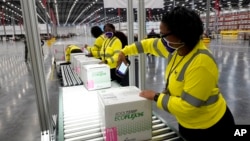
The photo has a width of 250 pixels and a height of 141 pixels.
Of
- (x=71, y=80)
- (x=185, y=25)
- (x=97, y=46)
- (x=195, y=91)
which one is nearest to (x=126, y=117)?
(x=195, y=91)

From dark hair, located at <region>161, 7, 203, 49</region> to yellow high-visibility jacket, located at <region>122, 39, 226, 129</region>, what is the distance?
0.07 meters

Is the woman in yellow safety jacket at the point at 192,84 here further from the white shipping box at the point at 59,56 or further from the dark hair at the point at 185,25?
the white shipping box at the point at 59,56

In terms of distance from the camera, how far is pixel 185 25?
1239 millimetres

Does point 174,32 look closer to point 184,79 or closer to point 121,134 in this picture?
point 184,79

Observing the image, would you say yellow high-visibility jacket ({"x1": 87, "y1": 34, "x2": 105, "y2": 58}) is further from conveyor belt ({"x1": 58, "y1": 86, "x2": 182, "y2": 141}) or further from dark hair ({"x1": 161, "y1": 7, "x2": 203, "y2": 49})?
dark hair ({"x1": 161, "y1": 7, "x2": 203, "y2": 49})

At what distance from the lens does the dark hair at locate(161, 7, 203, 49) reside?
1.24 metres

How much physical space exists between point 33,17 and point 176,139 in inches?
56.5

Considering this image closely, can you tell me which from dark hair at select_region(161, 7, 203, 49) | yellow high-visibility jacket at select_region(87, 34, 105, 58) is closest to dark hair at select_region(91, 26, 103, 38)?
yellow high-visibility jacket at select_region(87, 34, 105, 58)

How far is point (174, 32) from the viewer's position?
1296mm

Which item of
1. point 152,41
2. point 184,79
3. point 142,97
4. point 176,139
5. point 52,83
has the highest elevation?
point 152,41

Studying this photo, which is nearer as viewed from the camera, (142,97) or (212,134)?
(212,134)

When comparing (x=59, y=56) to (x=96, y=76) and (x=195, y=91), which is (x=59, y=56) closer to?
(x=96, y=76)

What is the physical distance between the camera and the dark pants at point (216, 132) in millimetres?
1426

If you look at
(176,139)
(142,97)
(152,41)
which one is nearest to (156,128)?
(176,139)
